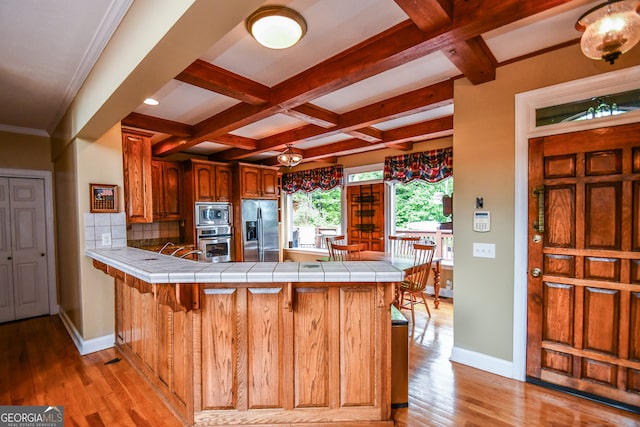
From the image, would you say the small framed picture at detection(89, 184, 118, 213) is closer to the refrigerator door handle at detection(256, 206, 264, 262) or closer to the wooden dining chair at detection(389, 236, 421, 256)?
the refrigerator door handle at detection(256, 206, 264, 262)

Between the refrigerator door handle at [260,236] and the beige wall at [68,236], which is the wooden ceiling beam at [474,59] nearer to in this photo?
the beige wall at [68,236]

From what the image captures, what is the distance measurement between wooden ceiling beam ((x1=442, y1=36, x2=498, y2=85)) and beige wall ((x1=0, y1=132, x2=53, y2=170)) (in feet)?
16.3

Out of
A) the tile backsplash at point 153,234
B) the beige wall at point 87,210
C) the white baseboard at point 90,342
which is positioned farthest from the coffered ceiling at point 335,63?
the white baseboard at point 90,342

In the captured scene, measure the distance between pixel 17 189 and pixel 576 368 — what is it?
6.26 metres

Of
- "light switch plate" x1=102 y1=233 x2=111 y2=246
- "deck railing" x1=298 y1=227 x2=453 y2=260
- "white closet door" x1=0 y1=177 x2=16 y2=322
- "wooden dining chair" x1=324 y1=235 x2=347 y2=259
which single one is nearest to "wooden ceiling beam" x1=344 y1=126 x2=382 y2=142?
"wooden dining chair" x1=324 y1=235 x2=347 y2=259

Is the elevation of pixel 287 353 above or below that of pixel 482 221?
below

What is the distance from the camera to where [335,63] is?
2244 millimetres

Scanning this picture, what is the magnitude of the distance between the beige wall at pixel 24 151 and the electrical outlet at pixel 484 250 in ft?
17.6

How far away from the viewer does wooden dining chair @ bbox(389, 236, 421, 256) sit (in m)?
4.29

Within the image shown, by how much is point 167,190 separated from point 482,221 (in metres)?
4.74

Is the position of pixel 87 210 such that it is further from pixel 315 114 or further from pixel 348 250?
pixel 348 250

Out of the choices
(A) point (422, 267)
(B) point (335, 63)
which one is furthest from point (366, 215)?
(B) point (335, 63)

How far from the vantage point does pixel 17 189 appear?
3736 mm

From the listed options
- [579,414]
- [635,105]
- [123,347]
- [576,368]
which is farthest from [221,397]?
[635,105]
